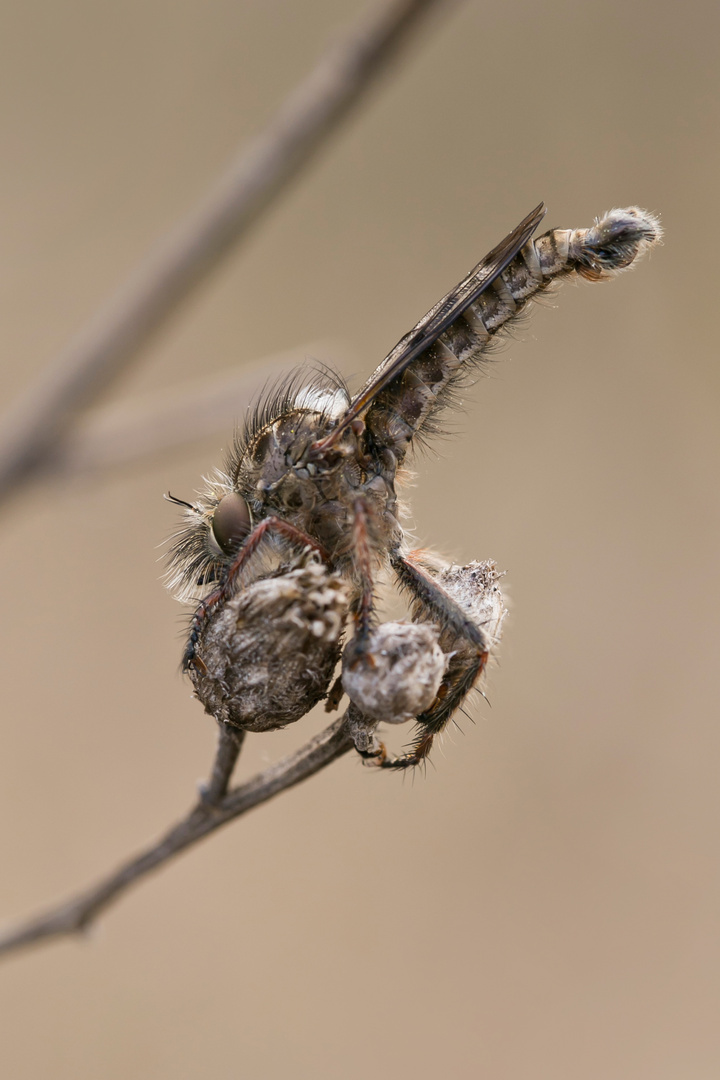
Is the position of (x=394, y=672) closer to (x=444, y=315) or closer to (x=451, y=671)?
(x=451, y=671)

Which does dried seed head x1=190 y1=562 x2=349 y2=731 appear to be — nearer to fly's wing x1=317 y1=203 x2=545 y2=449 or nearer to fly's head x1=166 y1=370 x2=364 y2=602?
fly's head x1=166 y1=370 x2=364 y2=602

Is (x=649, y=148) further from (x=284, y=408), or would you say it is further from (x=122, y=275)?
(x=284, y=408)

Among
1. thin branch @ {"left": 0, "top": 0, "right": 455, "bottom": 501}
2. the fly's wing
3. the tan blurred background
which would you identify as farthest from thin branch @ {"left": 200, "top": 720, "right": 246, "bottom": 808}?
the tan blurred background

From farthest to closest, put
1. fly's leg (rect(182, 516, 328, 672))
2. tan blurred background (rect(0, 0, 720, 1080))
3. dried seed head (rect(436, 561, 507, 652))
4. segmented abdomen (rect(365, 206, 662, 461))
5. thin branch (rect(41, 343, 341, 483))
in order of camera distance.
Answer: tan blurred background (rect(0, 0, 720, 1080)), thin branch (rect(41, 343, 341, 483)), segmented abdomen (rect(365, 206, 662, 461)), dried seed head (rect(436, 561, 507, 652)), fly's leg (rect(182, 516, 328, 672))

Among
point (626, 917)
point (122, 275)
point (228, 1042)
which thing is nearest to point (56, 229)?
point (122, 275)

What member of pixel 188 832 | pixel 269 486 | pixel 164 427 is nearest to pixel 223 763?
pixel 188 832

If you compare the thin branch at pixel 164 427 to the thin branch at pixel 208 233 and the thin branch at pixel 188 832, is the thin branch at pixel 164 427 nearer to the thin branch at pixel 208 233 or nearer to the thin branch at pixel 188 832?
the thin branch at pixel 208 233
